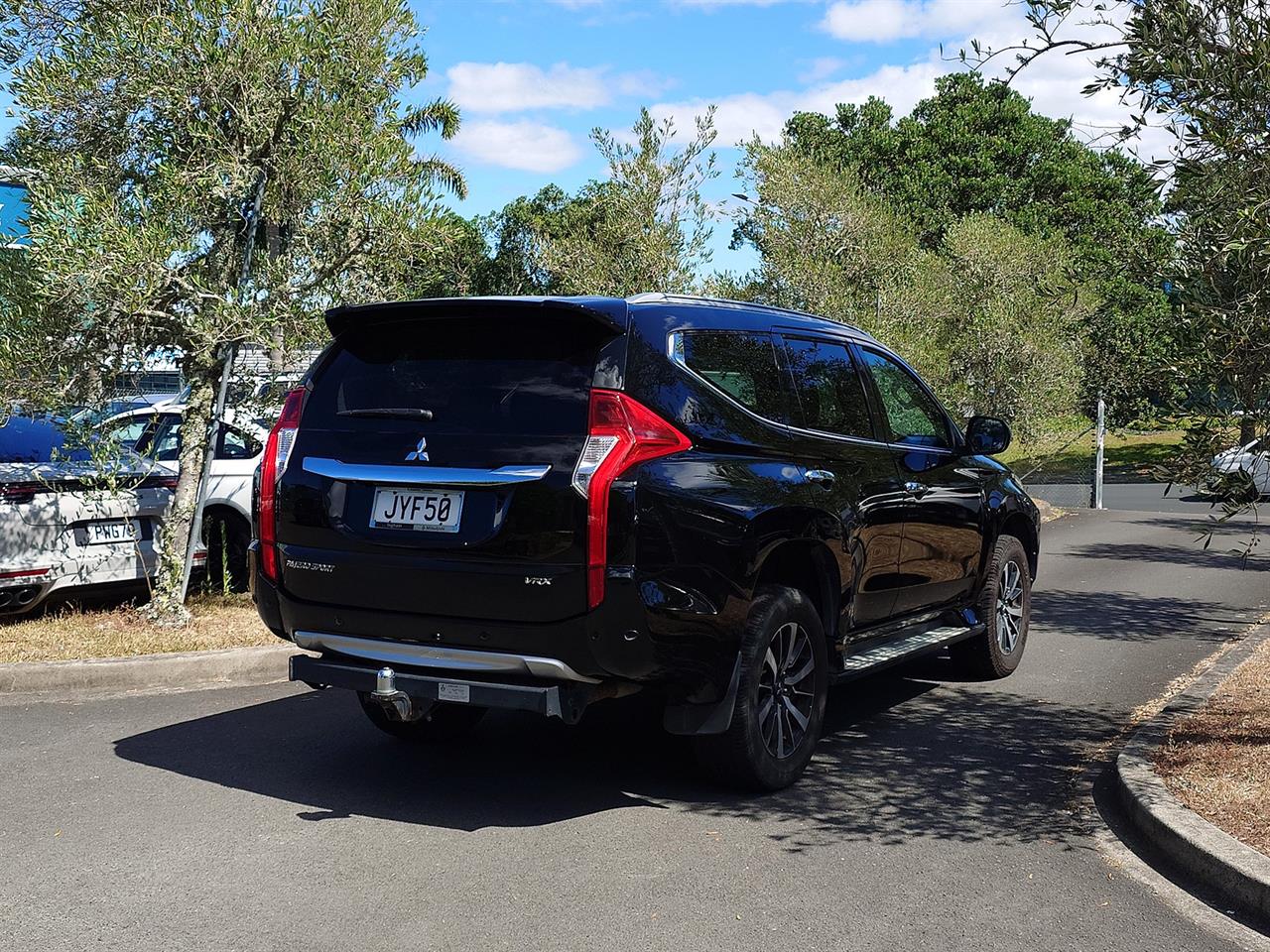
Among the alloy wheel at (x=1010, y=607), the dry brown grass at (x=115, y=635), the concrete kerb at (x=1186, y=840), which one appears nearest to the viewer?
the concrete kerb at (x=1186, y=840)

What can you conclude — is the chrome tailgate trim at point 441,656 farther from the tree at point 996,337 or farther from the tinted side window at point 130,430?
the tree at point 996,337

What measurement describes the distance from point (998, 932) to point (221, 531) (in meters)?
7.82

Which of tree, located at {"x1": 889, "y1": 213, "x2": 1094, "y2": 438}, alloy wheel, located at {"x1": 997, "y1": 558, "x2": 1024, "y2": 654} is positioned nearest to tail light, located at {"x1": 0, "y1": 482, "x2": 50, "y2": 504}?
alloy wheel, located at {"x1": 997, "y1": 558, "x2": 1024, "y2": 654}

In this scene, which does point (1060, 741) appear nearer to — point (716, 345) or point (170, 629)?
point (716, 345)

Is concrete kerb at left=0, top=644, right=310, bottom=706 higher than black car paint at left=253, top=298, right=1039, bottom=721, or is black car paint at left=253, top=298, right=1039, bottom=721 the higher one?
black car paint at left=253, top=298, right=1039, bottom=721

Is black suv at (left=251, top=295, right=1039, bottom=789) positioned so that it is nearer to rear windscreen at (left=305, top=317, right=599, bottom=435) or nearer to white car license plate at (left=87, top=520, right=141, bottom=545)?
rear windscreen at (left=305, top=317, right=599, bottom=435)

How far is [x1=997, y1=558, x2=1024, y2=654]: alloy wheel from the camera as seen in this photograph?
26.5 ft

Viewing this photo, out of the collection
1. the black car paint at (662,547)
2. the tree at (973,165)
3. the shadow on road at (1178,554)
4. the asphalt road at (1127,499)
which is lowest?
→ the shadow on road at (1178,554)

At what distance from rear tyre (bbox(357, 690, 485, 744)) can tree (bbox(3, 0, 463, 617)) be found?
3.32 metres

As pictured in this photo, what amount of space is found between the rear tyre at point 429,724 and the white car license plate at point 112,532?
11.9 feet

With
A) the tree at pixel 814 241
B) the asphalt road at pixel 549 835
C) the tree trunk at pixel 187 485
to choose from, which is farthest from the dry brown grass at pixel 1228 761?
the tree at pixel 814 241

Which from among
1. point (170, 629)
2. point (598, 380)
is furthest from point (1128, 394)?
point (170, 629)

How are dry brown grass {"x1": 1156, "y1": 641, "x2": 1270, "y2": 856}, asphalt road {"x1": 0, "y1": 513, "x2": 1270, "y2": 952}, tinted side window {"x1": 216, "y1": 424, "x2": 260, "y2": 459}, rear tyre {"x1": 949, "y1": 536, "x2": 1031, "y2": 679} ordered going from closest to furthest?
1. asphalt road {"x1": 0, "y1": 513, "x2": 1270, "y2": 952}
2. dry brown grass {"x1": 1156, "y1": 641, "x2": 1270, "y2": 856}
3. rear tyre {"x1": 949, "y1": 536, "x2": 1031, "y2": 679}
4. tinted side window {"x1": 216, "y1": 424, "x2": 260, "y2": 459}

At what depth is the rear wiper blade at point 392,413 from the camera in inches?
203
